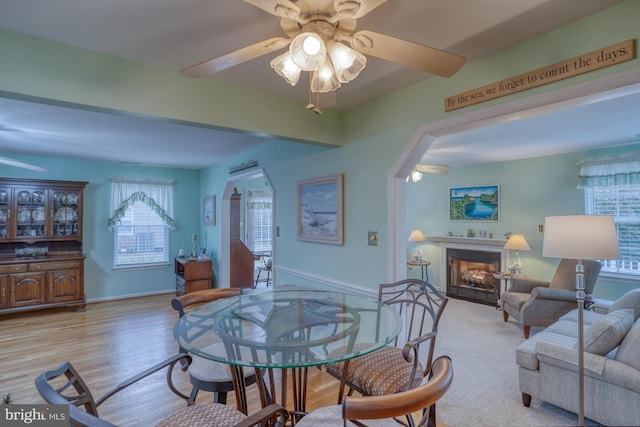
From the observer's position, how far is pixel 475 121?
6.59ft

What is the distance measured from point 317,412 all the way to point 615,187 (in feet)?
17.1

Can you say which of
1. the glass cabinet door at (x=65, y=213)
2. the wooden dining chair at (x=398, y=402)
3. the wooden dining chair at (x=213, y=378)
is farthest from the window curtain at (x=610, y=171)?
the glass cabinet door at (x=65, y=213)

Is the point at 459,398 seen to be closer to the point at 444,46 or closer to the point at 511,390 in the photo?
the point at 511,390

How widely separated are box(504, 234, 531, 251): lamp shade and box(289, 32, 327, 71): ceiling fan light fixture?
4.61 meters

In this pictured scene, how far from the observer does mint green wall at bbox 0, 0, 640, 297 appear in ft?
5.56

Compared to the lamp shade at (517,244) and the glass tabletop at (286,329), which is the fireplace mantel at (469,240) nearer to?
the lamp shade at (517,244)

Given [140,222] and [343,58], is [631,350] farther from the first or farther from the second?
[140,222]

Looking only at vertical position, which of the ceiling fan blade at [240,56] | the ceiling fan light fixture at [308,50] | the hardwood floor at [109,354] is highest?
the ceiling fan blade at [240,56]

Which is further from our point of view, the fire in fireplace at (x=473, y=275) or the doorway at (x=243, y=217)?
the fire in fireplace at (x=473, y=275)

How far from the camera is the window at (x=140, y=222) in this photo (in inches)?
223

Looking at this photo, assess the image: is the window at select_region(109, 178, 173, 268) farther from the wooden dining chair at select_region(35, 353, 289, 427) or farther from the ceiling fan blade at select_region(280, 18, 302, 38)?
the ceiling fan blade at select_region(280, 18, 302, 38)

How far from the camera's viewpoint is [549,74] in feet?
5.48

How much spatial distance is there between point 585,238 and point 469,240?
3911mm

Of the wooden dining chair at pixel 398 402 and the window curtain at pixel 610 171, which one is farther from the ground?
the window curtain at pixel 610 171
